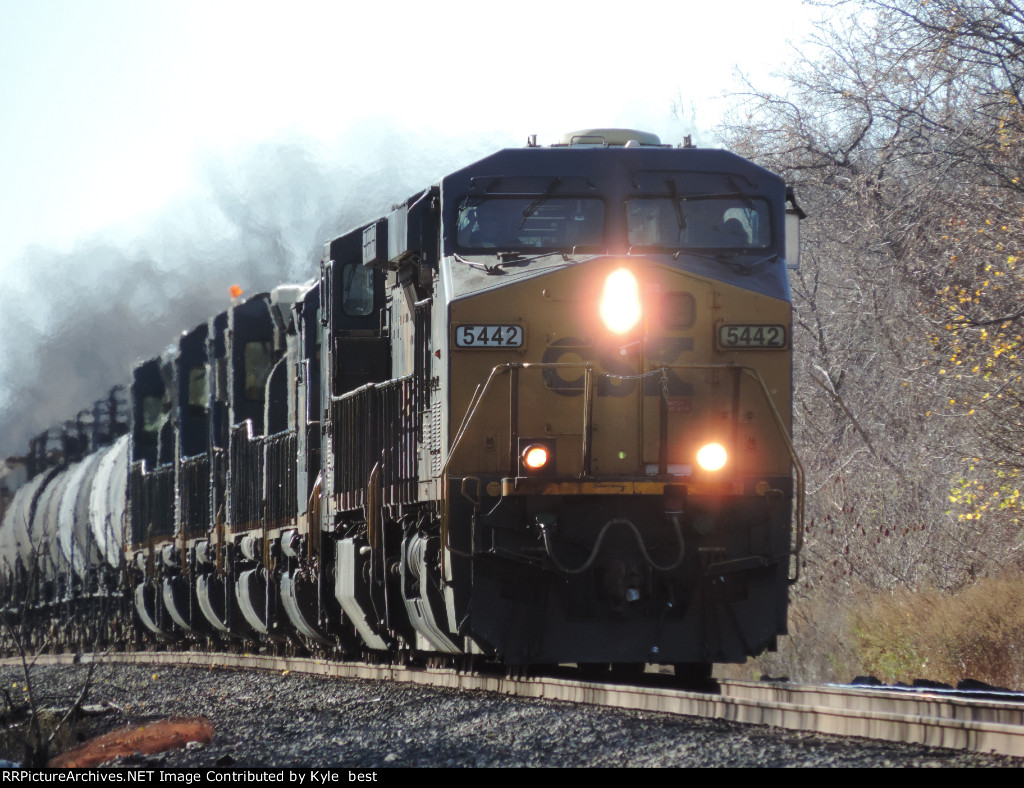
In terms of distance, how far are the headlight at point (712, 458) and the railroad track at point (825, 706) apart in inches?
53.6

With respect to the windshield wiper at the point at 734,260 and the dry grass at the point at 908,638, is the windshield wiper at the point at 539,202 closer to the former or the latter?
the windshield wiper at the point at 734,260

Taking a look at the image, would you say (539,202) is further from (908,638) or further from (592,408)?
(908,638)

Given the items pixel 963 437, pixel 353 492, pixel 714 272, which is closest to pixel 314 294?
pixel 353 492

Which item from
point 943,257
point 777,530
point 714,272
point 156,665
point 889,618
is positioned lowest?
point 156,665

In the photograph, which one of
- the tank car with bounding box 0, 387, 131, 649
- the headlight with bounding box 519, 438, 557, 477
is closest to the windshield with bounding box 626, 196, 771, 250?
Result: the headlight with bounding box 519, 438, 557, 477

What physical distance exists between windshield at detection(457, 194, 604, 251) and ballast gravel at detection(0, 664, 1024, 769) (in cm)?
303

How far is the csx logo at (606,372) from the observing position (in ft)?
30.5

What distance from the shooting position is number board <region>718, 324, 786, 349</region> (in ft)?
31.0

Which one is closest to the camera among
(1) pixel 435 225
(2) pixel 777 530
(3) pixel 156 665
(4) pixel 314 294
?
(2) pixel 777 530

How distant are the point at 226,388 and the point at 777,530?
10.3 meters

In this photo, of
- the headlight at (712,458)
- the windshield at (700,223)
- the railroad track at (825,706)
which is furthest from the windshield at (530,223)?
the railroad track at (825,706)

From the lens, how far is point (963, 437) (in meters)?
18.3
